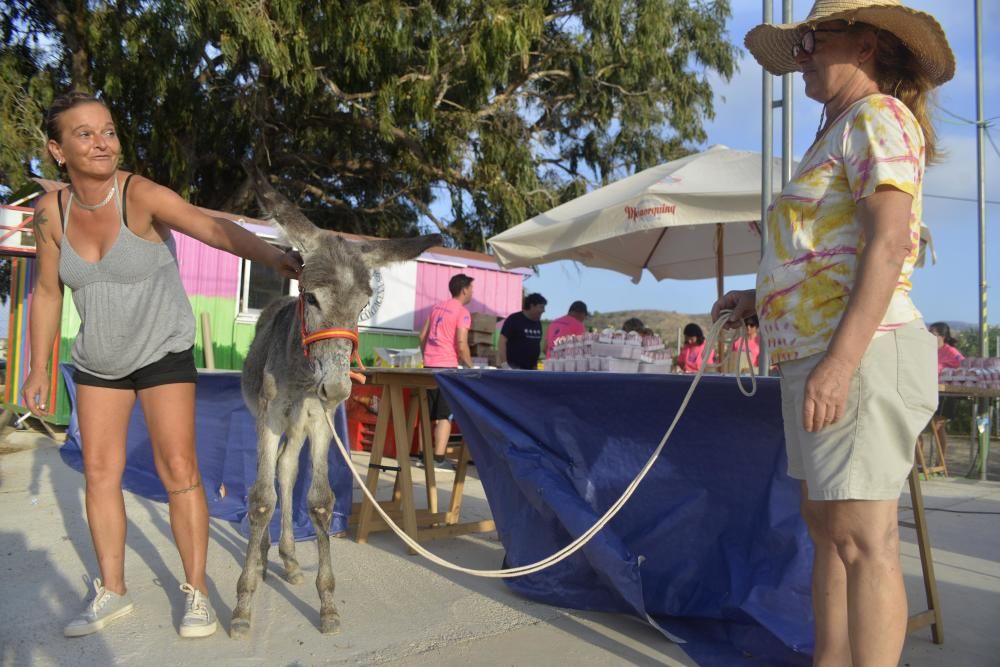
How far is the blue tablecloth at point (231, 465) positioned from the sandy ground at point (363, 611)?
229 mm

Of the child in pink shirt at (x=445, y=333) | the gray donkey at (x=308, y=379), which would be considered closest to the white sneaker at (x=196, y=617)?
the gray donkey at (x=308, y=379)

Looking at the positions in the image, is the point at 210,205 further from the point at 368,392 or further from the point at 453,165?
the point at 368,392

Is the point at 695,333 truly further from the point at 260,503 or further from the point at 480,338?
the point at 260,503

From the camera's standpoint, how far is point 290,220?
3520mm

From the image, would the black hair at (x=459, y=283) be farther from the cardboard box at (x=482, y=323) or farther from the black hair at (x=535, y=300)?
the cardboard box at (x=482, y=323)

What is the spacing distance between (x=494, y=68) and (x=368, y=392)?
8991mm

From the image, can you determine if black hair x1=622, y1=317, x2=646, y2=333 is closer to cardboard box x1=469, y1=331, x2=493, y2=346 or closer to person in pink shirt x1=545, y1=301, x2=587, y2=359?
person in pink shirt x1=545, y1=301, x2=587, y2=359

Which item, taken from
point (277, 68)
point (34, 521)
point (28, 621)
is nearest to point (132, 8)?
point (277, 68)

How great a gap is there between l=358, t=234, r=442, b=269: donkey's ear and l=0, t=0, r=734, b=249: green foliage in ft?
34.9

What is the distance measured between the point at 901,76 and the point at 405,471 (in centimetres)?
384

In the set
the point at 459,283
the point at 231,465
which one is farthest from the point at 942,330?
the point at 231,465

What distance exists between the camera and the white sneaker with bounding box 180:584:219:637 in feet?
11.4

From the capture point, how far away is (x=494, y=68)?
15.6 metres

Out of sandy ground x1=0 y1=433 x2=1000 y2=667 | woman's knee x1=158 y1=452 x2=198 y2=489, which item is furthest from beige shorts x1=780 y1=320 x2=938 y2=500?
woman's knee x1=158 y1=452 x2=198 y2=489
